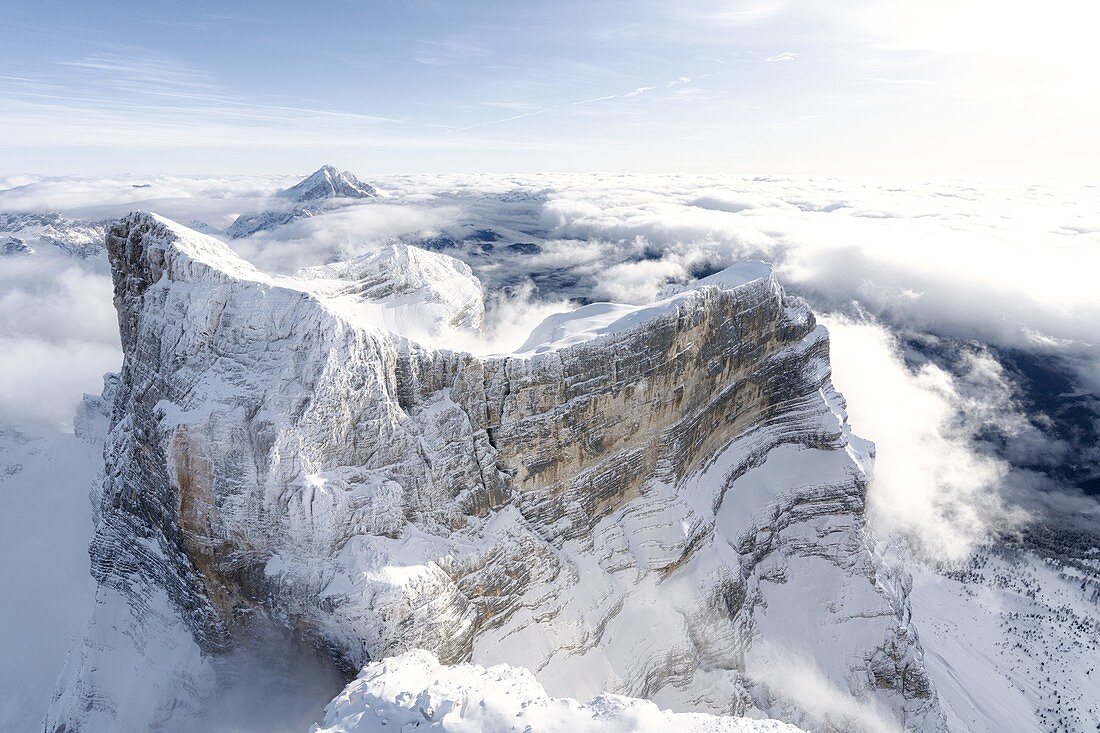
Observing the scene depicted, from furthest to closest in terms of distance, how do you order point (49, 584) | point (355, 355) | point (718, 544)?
1. point (718, 544)
2. point (49, 584)
3. point (355, 355)

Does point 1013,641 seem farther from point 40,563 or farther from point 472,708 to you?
point 40,563

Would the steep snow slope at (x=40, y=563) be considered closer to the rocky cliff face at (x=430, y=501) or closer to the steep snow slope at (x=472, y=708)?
the rocky cliff face at (x=430, y=501)

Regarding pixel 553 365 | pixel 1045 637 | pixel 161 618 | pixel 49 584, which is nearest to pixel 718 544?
pixel 553 365

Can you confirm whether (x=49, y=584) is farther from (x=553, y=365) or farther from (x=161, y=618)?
(x=553, y=365)

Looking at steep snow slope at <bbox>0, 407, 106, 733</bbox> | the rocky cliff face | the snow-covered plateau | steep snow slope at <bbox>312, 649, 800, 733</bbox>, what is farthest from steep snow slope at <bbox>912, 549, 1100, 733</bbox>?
steep snow slope at <bbox>0, 407, 106, 733</bbox>

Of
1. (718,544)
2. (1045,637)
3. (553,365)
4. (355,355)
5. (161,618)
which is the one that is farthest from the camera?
(1045,637)

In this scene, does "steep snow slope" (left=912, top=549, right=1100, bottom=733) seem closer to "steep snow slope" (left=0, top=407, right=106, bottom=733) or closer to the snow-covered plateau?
the snow-covered plateau

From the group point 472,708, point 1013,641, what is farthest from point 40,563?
point 1013,641
